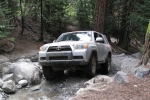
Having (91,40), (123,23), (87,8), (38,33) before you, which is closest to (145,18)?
(123,23)

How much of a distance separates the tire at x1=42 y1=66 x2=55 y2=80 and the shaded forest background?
8.98 m

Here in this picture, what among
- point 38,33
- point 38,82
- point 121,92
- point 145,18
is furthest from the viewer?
point 38,33

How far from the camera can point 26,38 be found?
19.6 metres

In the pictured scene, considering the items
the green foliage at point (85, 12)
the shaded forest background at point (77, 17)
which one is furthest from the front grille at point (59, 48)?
the green foliage at point (85, 12)

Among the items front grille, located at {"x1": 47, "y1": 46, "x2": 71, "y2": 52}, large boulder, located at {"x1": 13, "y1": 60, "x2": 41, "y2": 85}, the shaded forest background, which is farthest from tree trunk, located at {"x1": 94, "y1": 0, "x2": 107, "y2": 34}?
front grille, located at {"x1": 47, "y1": 46, "x2": 71, "y2": 52}

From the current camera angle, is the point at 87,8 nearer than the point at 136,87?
No

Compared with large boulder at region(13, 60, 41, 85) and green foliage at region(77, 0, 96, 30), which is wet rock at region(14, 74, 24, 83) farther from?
green foliage at region(77, 0, 96, 30)

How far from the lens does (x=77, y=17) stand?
24.2 meters

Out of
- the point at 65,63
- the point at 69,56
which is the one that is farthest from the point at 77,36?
the point at 65,63

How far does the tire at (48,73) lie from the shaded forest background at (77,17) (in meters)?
8.98

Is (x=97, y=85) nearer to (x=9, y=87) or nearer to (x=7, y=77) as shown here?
(x=9, y=87)

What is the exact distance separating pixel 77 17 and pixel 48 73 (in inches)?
581

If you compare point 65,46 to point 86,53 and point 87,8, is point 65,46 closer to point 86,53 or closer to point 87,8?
point 86,53

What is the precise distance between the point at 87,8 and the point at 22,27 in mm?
6527
